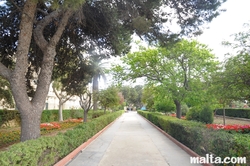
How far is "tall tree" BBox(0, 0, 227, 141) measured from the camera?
6.32 m

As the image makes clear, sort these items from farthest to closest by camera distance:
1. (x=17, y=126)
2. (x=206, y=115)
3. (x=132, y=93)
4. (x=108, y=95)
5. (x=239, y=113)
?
(x=132, y=93)
(x=239, y=113)
(x=108, y=95)
(x=206, y=115)
(x=17, y=126)

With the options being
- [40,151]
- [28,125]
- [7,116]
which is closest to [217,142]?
[40,151]

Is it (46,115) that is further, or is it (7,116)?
(46,115)

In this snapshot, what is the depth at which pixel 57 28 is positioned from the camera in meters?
7.79

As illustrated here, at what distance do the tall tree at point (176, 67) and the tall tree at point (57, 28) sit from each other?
596cm

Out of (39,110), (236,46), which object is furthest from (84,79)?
(236,46)

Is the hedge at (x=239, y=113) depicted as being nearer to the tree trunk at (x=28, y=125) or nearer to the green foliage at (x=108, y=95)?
the green foliage at (x=108, y=95)

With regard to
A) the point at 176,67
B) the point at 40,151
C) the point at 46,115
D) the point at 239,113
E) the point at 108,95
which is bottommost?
the point at 239,113

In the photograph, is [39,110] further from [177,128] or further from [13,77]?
[177,128]

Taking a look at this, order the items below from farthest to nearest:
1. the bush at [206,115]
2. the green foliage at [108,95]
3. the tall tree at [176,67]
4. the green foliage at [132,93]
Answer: the green foliage at [132,93]
the green foliage at [108,95]
the bush at [206,115]
the tall tree at [176,67]

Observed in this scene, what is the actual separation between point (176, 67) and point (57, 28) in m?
11.9

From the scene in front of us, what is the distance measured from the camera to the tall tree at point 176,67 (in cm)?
1545

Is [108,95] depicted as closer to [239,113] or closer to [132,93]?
[239,113]

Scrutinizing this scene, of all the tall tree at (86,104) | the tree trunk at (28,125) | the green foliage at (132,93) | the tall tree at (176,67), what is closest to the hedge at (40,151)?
the tree trunk at (28,125)
